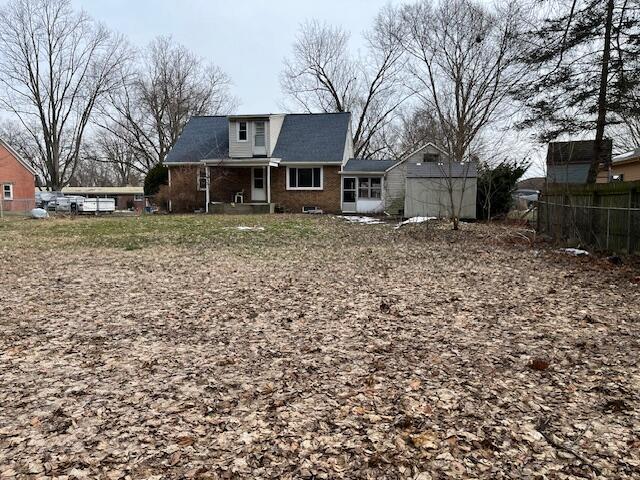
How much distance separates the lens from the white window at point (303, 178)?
85.8 feet

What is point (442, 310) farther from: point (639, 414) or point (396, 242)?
point (396, 242)

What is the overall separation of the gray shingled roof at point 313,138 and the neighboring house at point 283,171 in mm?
56

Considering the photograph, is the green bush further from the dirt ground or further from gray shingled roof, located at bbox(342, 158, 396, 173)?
the dirt ground

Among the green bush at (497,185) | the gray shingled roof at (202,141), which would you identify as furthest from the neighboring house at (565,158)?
the gray shingled roof at (202,141)

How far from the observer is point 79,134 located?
43.9 meters

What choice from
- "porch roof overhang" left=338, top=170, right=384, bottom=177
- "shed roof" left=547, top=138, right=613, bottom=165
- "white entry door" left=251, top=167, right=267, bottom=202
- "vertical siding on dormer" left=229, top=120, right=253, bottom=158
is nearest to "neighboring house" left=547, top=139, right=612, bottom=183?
"shed roof" left=547, top=138, right=613, bottom=165

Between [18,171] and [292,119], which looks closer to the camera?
[292,119]

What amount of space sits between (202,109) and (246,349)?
134 feet

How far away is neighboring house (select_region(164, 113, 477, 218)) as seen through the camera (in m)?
25.0

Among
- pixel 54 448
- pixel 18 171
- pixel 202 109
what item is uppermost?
pixel 202 109

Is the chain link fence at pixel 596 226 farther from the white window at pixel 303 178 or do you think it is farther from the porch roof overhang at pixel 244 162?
the porch roof overhang at pixel 244 162

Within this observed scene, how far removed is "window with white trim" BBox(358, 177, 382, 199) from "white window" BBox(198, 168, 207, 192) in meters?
8.67

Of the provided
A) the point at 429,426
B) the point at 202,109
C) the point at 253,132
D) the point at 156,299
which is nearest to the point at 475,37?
the point at 253,132

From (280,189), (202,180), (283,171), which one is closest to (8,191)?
(202,180)
